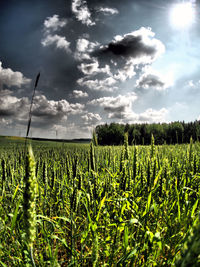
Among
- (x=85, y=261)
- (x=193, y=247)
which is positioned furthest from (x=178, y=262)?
(x=85, y=261)

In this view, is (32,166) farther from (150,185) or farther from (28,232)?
(150,185)

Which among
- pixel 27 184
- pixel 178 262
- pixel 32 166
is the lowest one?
pixel 178 262

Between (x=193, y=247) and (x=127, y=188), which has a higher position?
(x=193, y=247)

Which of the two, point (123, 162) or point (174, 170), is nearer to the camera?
point (123, 162)

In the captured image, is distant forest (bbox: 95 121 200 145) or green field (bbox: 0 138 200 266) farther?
distant forest (bbox: 95 121 200 145)

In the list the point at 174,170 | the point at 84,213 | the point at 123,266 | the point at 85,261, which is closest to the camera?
the point at 123,266

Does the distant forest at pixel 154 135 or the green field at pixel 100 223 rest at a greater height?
the distant forest at pixel 154 135

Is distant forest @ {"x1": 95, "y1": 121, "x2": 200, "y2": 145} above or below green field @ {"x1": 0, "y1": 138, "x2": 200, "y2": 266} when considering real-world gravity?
above

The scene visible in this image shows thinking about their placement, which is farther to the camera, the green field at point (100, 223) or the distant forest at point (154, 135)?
the distant forest at point (154, 135)

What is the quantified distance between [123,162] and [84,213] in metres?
1.15

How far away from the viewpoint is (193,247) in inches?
25.8

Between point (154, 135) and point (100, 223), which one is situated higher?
point (154, 135)

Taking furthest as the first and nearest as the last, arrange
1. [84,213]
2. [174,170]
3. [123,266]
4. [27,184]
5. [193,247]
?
1. [174,170]
2. [84,213]
3. [123,266]
4. [27,184]
5. [193,247]

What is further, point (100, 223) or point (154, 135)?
point (154, 135)
